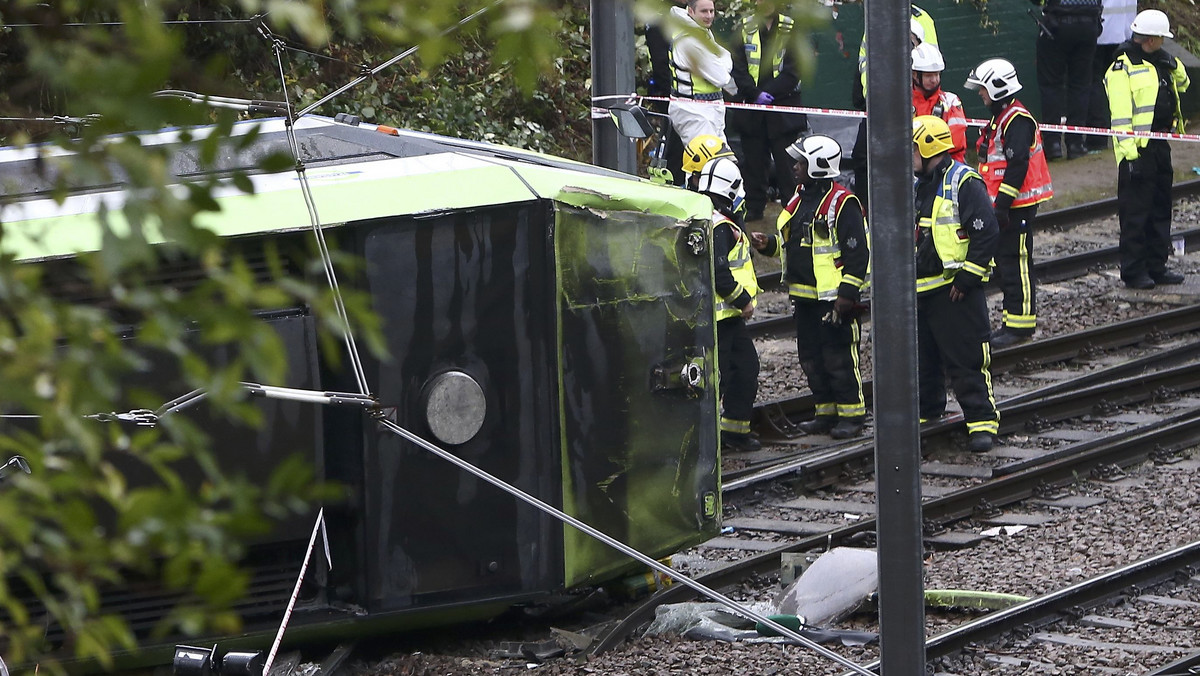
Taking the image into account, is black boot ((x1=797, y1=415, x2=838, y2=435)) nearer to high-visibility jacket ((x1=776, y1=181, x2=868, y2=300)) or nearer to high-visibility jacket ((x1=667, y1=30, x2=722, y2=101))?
high-visibility jacket ((x1=776, y1=181, x2=868, y2=300))

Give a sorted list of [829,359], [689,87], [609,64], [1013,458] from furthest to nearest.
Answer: [689,87] < [829,359] < [609,64] < [1013,458]

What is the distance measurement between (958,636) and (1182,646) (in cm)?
91

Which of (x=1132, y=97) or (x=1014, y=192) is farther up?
(x=1132, y=97)

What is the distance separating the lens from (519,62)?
1.98 m

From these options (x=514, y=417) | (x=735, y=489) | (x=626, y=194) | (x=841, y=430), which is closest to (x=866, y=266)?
(x=841, y=430)

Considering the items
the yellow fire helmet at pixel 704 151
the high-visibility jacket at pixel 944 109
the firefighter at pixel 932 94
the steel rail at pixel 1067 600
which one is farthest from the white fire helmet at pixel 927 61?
the steel rail at pixel 1067 600

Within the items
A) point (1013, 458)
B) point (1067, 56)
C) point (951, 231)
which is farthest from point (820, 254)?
point (1067, 56)

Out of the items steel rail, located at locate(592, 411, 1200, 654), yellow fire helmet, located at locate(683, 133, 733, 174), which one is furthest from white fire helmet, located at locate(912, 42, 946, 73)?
steel rail, located at locate(592, 411, 1200, 654)

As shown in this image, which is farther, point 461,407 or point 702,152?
point 702,152

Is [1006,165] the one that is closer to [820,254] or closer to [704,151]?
[820,254]

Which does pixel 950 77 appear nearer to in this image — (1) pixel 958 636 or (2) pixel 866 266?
(2) pixel 866 266

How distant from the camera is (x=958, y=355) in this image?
Result: 10.1 m

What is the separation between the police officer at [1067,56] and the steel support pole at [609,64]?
8378 mm

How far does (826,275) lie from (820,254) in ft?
0.48
